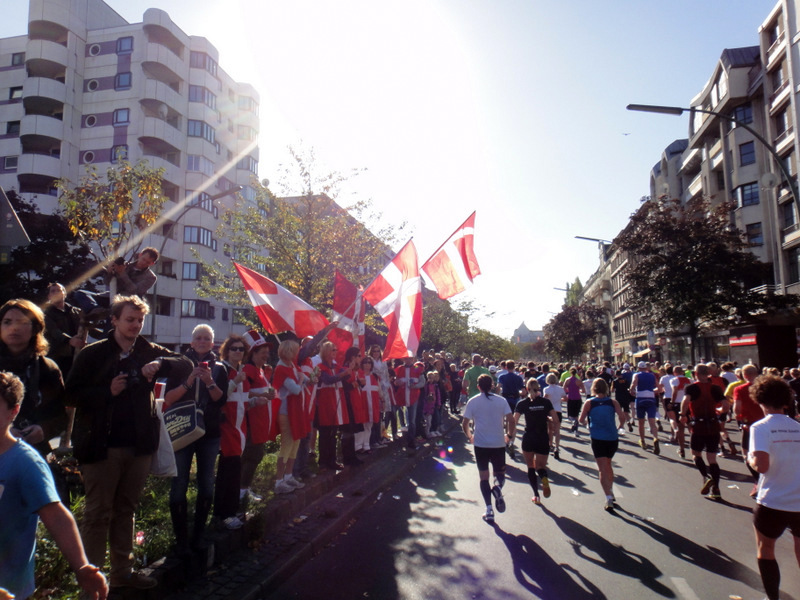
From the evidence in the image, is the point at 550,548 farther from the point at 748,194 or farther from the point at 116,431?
the point at 748,194

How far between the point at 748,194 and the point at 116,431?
38500 mm

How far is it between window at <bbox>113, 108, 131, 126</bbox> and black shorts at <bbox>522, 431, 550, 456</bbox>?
39.2 metres

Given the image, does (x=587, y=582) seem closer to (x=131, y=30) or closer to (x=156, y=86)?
(x=156, y=86)

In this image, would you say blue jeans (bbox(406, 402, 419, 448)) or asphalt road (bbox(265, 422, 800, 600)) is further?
blue jeans (bbox(406, 402, 419, 448))

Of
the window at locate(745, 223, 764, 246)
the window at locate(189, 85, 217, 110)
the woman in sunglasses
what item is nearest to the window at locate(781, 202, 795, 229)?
the window at locate(745, 223, 764, 246)

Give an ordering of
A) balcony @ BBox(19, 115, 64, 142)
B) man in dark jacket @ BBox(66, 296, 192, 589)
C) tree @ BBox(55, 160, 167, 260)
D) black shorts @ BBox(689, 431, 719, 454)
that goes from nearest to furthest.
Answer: man in dark jacket @ BBox(66, 296, 192, 589), black shorts @ BBox(689, 431, 719, 454), tree @ BBox(55, 160, 167, 260), balcony @ BBox(19, 115, 64, 142)

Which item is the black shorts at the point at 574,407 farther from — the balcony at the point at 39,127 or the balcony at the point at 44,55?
the balcony at the point at 44,55

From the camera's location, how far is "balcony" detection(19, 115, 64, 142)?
36938mm

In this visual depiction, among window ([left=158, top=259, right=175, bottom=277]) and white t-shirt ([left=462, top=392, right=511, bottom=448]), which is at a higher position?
window ([left=158, top=259, right=175, bottom=277])

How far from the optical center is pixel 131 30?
39969mm

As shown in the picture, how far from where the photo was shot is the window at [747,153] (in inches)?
1363

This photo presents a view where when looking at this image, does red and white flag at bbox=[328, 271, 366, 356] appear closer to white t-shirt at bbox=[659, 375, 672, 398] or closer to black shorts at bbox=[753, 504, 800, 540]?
black shorts at bbox=[753, 504, 800, 540]

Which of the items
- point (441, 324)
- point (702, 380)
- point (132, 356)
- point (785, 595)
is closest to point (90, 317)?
point (132, 356)

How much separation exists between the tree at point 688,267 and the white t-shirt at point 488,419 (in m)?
18.7
